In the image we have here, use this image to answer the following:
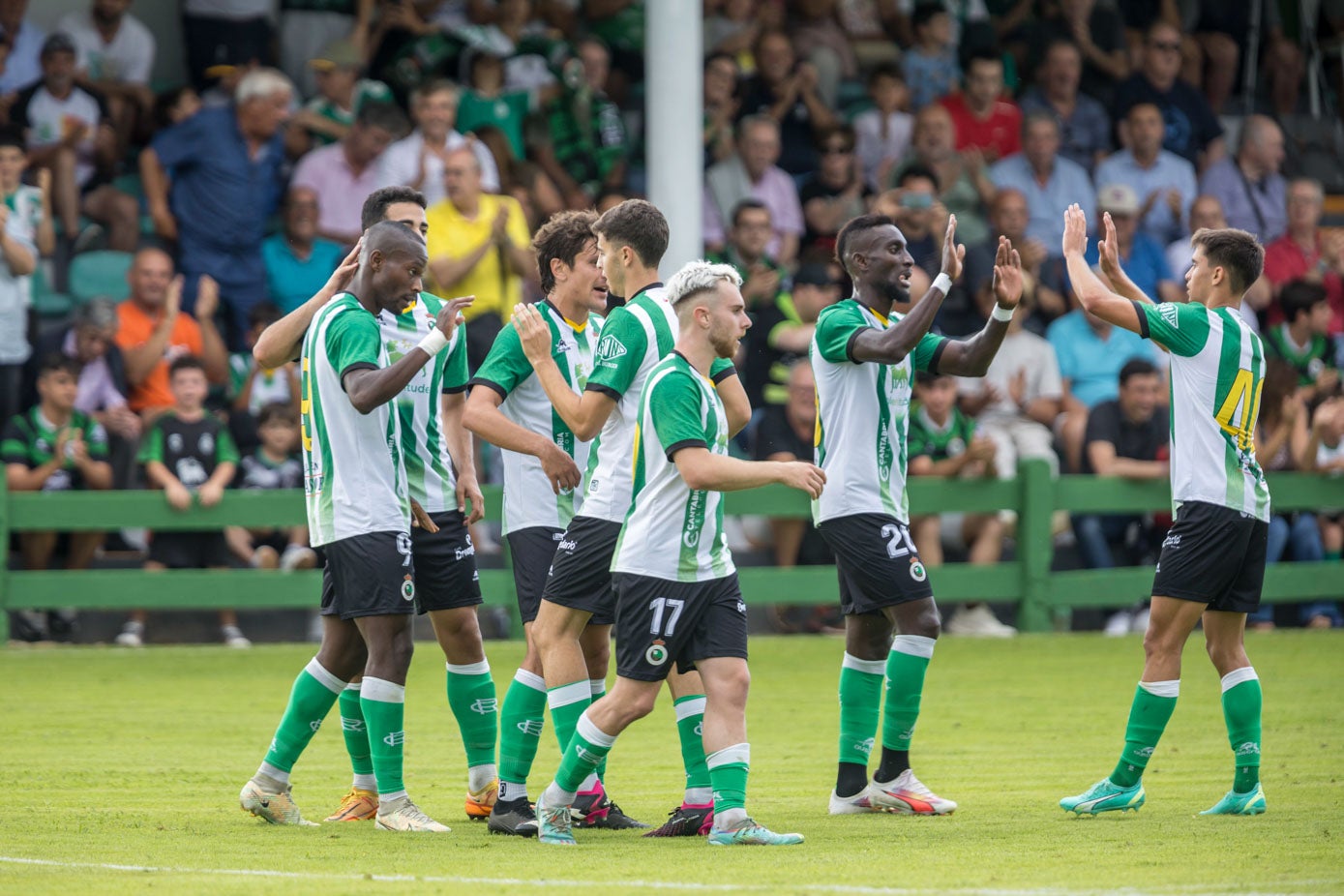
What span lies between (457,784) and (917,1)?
1286 cm

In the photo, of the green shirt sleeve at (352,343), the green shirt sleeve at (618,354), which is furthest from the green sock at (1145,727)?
the green shirt sleeve at (352,343)

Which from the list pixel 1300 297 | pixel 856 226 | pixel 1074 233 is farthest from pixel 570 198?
pixel 1074 233

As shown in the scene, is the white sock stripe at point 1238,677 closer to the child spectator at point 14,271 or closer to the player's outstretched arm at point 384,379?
the player's outstretched arm at point 384,379

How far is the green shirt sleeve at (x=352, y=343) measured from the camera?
6.70 m

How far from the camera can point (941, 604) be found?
15.0 m

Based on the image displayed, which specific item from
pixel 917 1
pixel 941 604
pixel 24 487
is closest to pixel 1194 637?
pixel 941 604

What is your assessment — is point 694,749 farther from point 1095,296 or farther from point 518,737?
point 1095,296

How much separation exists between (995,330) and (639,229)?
1.60 metres

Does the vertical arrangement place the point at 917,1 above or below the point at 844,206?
above

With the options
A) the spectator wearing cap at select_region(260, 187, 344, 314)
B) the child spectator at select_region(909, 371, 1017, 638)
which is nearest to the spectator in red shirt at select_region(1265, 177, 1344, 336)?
the child spectator at select_region(909, 371, 1017, 638)

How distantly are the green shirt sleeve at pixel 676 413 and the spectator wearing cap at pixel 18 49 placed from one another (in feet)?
34.1

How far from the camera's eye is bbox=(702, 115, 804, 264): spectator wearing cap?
16281mm

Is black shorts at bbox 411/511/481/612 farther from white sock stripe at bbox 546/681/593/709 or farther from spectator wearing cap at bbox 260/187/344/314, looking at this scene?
spectator wearing cap at bbox 260/187/344/314

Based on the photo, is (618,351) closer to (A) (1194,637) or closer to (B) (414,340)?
(B) (414,340)
